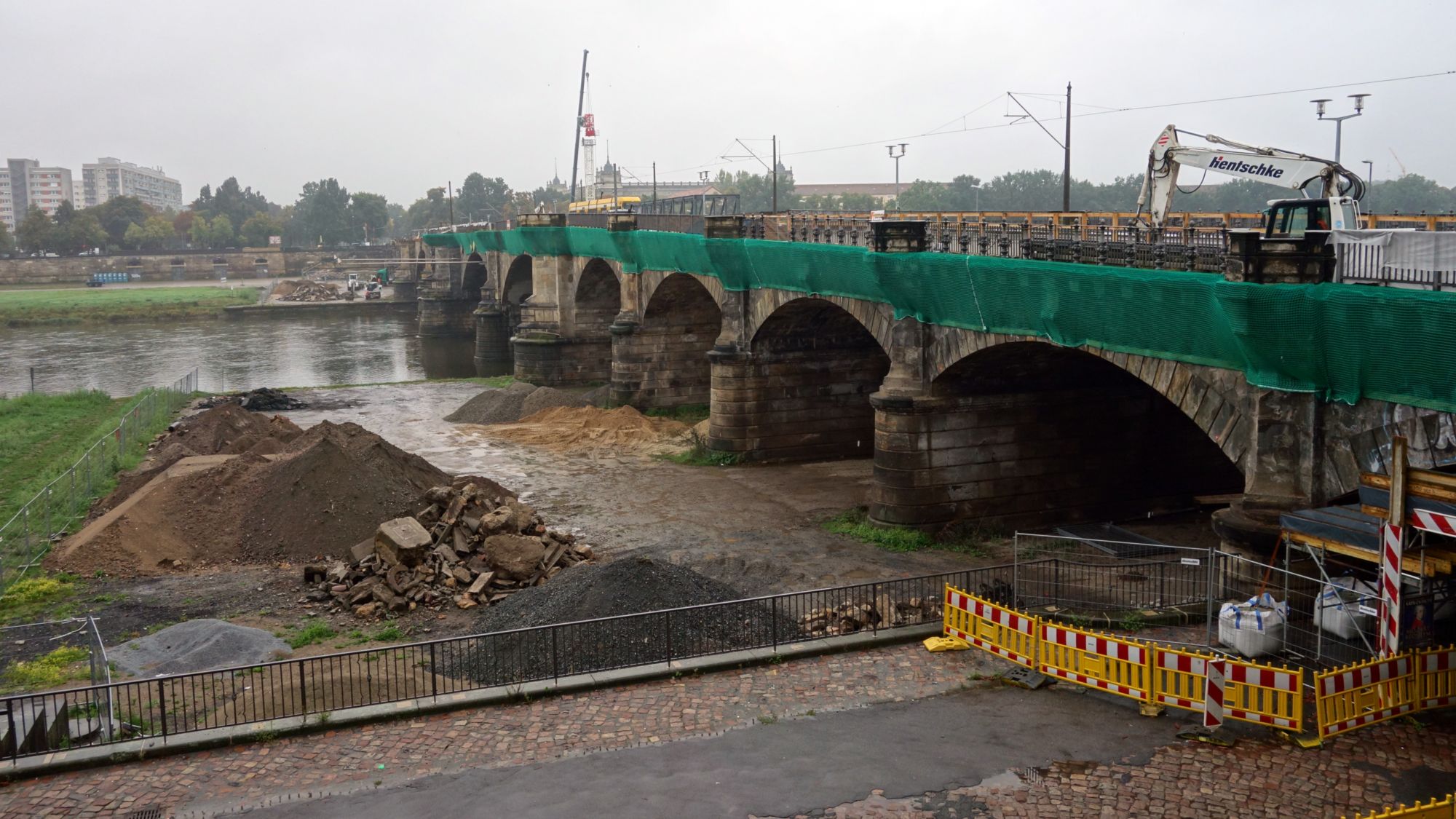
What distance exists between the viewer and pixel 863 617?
19.9 metres

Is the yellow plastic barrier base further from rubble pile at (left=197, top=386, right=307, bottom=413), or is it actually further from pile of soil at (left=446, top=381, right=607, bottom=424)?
rubble pile at (left=197, top=386, right=307, bottom=413)

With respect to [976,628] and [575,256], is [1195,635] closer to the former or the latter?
[976,628]

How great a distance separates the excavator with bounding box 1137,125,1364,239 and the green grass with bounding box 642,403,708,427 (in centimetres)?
2512

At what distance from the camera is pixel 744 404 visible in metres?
40.1

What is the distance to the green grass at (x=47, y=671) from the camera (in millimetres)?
19359

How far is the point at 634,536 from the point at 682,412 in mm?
20799

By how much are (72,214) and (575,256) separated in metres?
165

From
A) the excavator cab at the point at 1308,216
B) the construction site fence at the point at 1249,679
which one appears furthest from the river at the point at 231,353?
the construction site fence at the point at 1249,679

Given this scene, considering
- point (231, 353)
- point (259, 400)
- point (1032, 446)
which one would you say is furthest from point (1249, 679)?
point (231, 353)

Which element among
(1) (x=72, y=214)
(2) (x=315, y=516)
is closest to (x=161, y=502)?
(2) (x=315, y=516)

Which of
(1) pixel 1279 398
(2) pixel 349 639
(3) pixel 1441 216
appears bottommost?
(2) pixel 349 639

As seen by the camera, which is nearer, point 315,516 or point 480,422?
point 315,516

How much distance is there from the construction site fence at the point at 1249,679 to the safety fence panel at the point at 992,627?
0.03 m

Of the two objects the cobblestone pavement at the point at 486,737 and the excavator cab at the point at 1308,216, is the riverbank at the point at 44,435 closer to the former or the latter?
the cobblestone pavement at the point at 486,737
